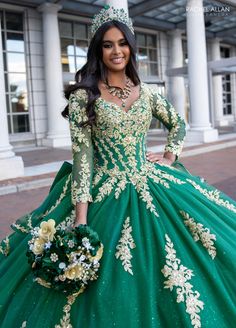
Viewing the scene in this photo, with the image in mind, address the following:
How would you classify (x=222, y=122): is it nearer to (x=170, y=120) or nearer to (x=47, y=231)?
(x=170, y=120)

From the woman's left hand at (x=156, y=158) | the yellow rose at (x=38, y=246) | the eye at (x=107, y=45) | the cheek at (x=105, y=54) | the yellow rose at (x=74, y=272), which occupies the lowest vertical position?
the yellow rose at (x=74, y=272)

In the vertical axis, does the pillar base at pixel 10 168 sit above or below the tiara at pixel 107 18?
below

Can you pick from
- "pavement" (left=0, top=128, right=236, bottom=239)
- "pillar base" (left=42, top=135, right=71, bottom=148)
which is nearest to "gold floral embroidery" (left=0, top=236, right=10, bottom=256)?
"pavement" (left=0, top=128, right=236, bottom=239)

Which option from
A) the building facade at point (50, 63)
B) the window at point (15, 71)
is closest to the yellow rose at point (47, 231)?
the building facade at point (50, 63)

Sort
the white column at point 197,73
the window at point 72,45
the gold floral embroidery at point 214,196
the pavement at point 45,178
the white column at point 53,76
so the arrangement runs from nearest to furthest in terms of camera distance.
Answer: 1. the gold floral embroidery at point 214,196
2. the pavement at point 45,178
3. the white column at point 197,73
4. the white column at point 53,76
5. the window at point 72,45

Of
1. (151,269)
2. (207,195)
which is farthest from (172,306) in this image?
(207,195)

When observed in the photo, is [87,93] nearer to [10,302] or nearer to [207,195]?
[207,195]

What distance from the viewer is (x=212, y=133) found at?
12.4 meters

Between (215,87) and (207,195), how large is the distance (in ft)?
64.6

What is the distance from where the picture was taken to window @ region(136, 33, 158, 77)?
17.3 meters

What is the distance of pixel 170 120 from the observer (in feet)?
7.02

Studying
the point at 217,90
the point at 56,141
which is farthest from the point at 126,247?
the point at 217,90

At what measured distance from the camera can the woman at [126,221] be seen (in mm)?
1436

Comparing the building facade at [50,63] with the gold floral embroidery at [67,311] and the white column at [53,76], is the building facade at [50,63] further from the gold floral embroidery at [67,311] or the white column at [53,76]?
the gold floral embroidery at [67,311]
